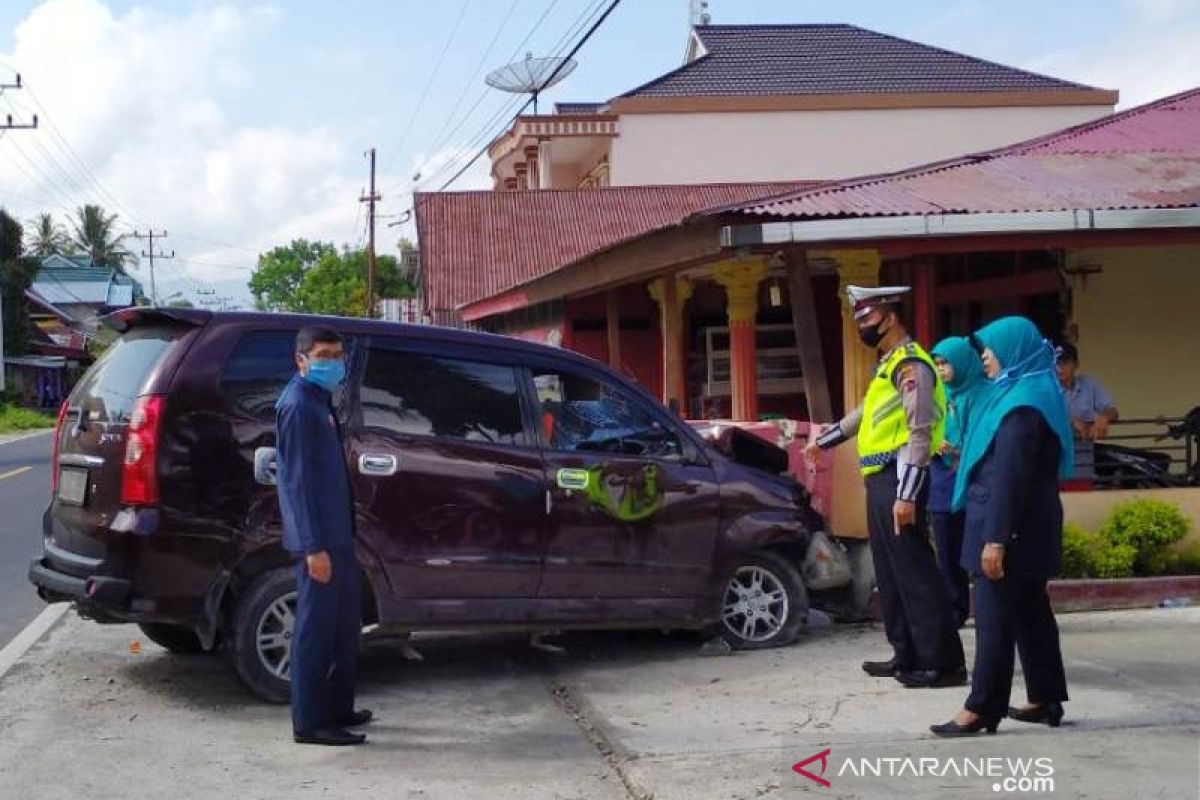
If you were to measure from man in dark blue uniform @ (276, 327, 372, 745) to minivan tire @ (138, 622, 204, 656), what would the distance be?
1.75 meters

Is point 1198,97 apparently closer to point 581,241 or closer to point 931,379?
point 931,379

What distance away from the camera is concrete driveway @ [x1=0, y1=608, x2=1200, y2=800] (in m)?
5.36

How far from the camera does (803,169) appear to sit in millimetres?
34250

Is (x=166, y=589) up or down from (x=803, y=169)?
down

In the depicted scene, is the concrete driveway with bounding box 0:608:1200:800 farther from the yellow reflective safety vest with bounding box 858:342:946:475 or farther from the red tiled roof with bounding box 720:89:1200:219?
the red tiled roof with bounding box 720:89:1200:219

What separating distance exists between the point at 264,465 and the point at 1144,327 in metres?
9.07

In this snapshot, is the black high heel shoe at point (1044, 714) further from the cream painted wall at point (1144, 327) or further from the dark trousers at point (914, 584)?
the cream painted wall at point (1144, 327)

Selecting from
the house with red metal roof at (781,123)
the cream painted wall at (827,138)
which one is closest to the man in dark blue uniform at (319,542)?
the house with red metal roof at (781,123)

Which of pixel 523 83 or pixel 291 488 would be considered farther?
pixel 523 83

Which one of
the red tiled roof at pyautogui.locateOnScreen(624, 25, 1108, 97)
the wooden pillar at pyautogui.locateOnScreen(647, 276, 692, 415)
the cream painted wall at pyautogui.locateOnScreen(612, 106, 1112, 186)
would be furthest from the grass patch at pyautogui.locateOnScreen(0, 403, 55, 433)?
the wooden pillar at pyautogui.locateOnScreen(647, 276, 692, 415)

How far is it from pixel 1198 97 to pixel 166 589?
1182 centimetres

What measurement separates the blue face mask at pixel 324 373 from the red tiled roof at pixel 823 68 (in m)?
28.6

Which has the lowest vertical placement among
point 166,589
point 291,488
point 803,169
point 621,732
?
point 621,732

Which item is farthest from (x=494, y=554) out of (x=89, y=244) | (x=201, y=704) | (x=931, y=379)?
(x=89, y=244)
